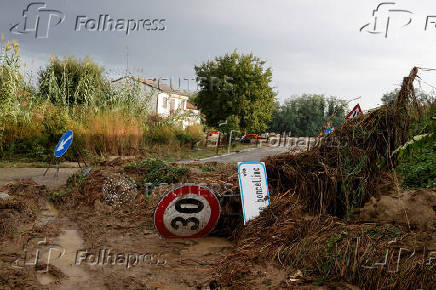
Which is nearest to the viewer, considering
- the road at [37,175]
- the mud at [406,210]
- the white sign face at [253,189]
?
the mud at [406,210]

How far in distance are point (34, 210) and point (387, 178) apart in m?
5.29

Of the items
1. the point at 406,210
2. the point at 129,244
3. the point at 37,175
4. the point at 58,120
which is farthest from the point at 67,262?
the point at 58,120

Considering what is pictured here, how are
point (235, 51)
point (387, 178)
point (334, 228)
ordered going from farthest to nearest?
point (235, 51)
point (387, 178)
point (334, 228)

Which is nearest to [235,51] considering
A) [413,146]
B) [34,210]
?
[34,210]

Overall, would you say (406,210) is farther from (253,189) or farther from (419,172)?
(419,172)

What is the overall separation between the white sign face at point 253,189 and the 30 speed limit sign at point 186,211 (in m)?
0.39

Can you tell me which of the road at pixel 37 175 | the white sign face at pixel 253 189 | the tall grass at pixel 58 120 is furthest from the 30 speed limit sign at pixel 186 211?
the tall grass at pixel 58 120

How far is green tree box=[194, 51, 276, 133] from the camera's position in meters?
30.2

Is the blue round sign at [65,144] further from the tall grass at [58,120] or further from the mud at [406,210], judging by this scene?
the mud at [406,210]

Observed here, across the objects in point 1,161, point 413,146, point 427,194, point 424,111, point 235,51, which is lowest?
point 1,161

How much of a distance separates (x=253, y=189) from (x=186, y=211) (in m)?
0.91

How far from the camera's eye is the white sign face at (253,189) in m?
4.49

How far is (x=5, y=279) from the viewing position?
324 centimetres

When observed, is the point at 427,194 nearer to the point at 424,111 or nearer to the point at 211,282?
the point at 424,111
